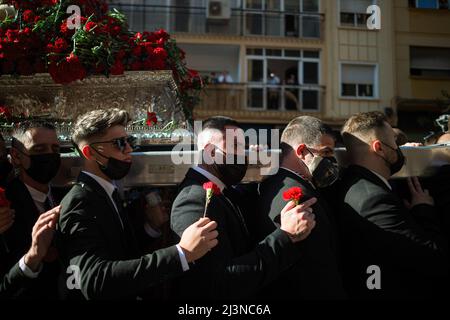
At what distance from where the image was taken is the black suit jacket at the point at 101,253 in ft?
6.85

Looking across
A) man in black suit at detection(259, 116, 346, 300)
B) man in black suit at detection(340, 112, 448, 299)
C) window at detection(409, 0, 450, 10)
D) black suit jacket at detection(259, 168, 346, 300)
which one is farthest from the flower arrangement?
window at detection(409, 0, 450, 10)

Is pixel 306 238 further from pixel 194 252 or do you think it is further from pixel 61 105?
pixel 61 105

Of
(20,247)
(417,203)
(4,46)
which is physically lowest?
(20,247)

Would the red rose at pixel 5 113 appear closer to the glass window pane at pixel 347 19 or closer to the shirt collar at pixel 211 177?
the shirt collar at pixel 211 177

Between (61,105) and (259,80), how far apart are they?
14377 millimetres

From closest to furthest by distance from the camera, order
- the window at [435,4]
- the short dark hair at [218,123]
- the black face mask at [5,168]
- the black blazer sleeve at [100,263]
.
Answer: the black blazer sleeve at [100,263], the short dark hair at [218,123], the black face mask at [5,168], the window at [435,4]

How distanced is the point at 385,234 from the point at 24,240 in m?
1.83

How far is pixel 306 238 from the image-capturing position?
8.03 feet

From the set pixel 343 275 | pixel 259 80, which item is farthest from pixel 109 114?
pixel 259 80

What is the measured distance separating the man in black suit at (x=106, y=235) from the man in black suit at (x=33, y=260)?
69mm

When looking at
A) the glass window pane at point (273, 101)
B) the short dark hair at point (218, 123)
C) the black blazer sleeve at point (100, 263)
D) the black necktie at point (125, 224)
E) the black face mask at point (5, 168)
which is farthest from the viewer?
the glass window pane at point (273, 101)

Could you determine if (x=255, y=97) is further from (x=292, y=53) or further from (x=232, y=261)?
(x=232, y=261)

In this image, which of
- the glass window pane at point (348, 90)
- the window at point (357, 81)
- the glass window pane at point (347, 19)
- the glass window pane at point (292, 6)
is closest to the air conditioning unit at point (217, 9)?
the glass window pane at point (292, 6)

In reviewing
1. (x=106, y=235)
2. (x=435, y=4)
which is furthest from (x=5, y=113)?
(x=435, y=4)
